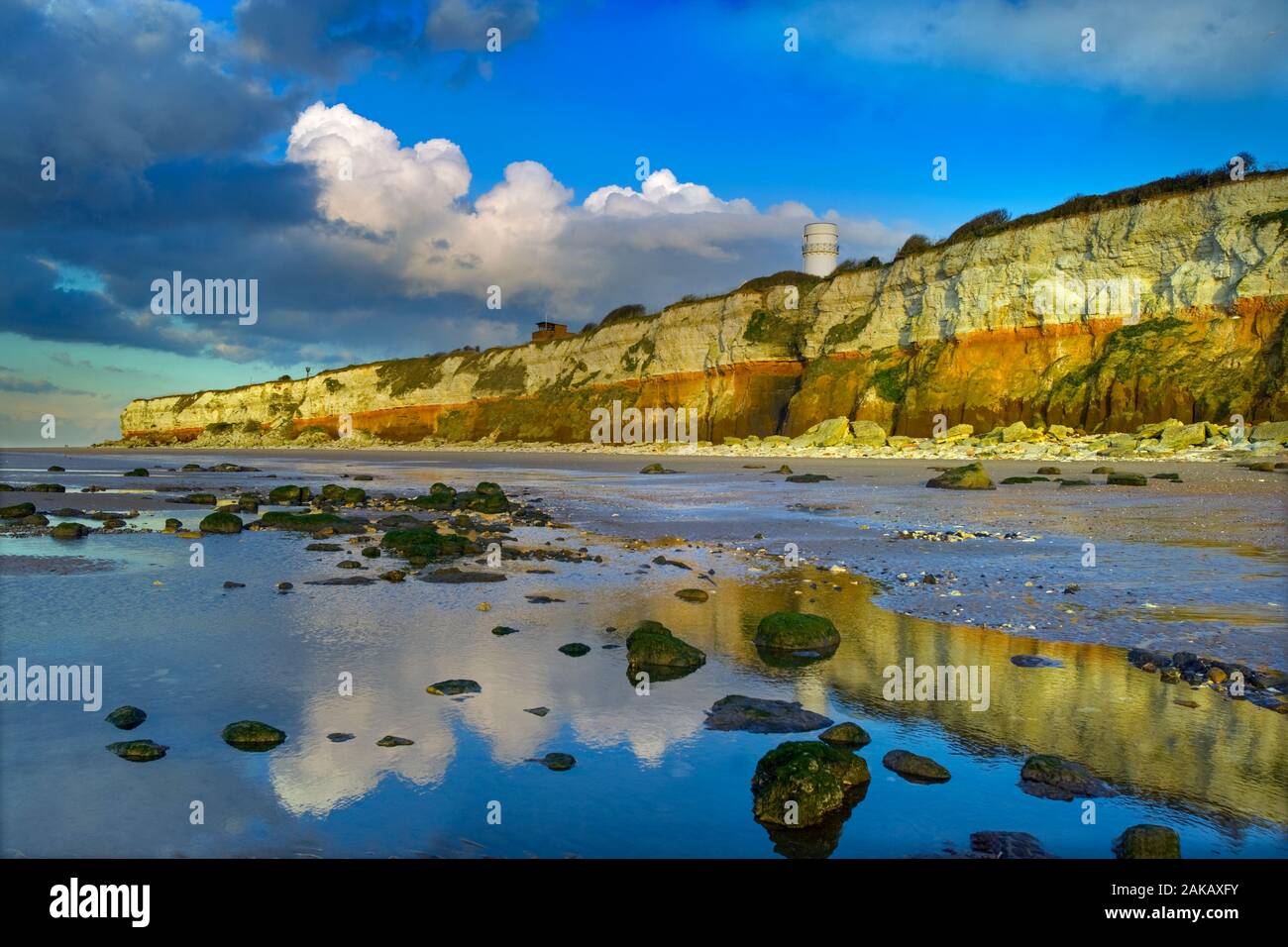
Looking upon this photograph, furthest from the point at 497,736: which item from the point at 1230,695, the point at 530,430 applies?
the point at 530,430

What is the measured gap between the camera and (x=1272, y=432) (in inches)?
1156

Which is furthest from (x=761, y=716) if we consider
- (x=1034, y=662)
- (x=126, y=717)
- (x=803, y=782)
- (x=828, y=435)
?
(x=828, y=435)

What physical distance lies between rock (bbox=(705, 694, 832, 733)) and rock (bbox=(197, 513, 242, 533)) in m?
13.5

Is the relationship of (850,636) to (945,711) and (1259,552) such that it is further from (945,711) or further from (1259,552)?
(1259,552)

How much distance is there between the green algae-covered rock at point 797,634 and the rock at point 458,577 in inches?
181

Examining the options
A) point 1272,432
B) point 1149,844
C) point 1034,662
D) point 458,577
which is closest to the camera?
point 1149,844

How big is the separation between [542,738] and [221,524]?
44.6ft

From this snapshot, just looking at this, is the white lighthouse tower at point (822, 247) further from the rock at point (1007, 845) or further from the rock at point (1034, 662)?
the rock at point (1007, 845)

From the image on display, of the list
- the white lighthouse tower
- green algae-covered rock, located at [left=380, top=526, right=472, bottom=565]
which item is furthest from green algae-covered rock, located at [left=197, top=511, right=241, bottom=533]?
the white lighthouse tower

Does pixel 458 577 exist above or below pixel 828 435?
below

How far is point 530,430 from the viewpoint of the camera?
79.6 m

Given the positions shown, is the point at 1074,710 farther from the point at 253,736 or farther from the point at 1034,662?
the point at 253,736

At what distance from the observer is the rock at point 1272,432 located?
93.9 ft
